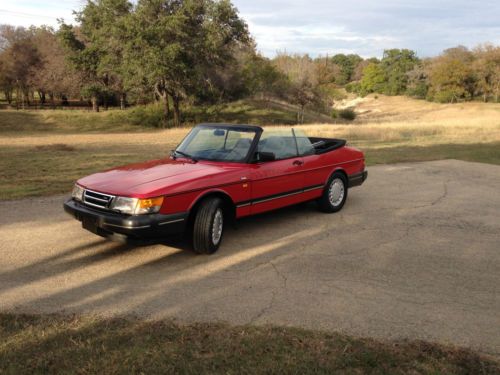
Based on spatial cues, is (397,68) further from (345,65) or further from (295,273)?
(295,273)

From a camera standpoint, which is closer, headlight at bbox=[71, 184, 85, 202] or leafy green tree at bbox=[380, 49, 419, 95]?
headlight at bbox=[71, 184, 85, 202]

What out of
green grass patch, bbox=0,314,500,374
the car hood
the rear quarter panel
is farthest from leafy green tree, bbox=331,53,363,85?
green grass patch, bbox=0,314,500,374

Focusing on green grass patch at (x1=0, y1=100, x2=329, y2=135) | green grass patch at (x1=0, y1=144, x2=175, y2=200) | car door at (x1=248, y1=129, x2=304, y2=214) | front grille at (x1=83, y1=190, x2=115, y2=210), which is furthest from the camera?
green grass patch at (x1=0, y1=100, x2=329, y2=135)

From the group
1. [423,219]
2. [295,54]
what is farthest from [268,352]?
[295,54]

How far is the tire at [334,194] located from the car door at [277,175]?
77cm

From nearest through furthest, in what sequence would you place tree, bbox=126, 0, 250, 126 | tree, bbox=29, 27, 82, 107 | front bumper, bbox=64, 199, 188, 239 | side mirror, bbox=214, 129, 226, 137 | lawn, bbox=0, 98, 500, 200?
front bumper, bbox=64, 199, 188, 239 → side mirror, bbox=214, 129, 226, 137 → lawn, bbox=0, 98, 500, 200 → tree, bbox=126, 0, 250, 126 → tree, bbox=29, 27, 82, 107

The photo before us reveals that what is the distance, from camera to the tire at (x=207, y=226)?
552 cm

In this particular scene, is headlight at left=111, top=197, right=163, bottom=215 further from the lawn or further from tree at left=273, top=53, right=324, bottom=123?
tree at left=273, top=53, right=324, bottom=123

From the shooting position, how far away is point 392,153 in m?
17.3

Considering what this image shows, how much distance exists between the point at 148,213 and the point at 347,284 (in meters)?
2.21

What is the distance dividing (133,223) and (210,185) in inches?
40.8

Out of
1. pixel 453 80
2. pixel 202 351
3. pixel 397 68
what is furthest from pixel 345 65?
pixel 202 351

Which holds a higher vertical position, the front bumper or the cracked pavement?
the front bumper

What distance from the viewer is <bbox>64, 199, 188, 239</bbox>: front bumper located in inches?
199
